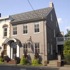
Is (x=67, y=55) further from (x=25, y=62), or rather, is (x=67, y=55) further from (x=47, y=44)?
Result: (x=25, y=62)

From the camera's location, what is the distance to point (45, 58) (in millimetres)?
26953

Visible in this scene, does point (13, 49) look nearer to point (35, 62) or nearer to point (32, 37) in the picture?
point (32, 37)

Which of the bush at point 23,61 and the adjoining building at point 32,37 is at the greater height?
the adjoining building at point 32,37

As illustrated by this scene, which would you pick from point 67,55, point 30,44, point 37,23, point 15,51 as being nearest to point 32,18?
point 37,23

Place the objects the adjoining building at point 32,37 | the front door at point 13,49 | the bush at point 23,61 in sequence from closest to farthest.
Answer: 1. the bush at point 23,61
2. the adjoining building at point 32,37
3. the front door at point 13,49

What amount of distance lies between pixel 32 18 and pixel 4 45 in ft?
23.7

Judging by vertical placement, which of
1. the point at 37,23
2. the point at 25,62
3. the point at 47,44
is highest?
the point at 37,23

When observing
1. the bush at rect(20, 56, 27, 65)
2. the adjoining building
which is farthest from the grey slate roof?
the bush at rect(20, 56, 27, 65)

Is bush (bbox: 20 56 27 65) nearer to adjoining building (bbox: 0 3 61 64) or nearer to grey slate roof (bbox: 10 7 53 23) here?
adjoining building (bbox: 0 3 61 64)

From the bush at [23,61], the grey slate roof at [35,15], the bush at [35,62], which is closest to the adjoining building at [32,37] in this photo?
the grey slate roof at [35,15]

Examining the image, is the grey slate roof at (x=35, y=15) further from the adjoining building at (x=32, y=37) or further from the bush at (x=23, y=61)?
the bush at (x=23, y=61)

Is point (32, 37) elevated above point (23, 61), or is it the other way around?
point (32, 37)

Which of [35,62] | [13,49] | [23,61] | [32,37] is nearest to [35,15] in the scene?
[32,37]

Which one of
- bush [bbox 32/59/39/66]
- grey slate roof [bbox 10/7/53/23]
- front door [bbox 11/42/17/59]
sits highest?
grey slate roof [bbox 10/7/53/23]
